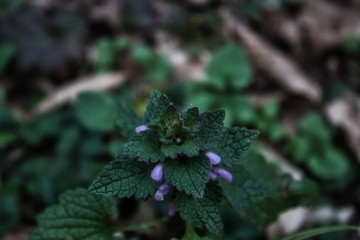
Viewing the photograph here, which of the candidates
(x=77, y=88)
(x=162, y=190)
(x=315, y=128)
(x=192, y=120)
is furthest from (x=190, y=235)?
(x=77, y=88)

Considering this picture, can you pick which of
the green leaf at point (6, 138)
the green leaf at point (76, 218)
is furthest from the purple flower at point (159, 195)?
the green leaf at point (6, 138)

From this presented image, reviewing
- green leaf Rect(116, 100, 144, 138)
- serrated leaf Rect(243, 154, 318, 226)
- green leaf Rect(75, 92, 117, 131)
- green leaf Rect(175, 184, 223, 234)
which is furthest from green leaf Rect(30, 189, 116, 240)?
green leaf Rect(75, 92, 117, 131)

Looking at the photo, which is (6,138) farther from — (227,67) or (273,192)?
(273,192)

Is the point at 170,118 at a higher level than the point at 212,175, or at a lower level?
higher

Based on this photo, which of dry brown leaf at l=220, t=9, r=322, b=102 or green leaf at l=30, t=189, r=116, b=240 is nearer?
green leaf at l=30, t=189, r=116, b=240

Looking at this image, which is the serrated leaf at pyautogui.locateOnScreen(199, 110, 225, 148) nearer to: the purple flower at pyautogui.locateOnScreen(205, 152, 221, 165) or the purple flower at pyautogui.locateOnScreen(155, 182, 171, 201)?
the purple flower at pyautogui.locateOnScreen(205, 152, 221, 165)

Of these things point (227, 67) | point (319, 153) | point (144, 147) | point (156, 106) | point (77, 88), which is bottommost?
point (144, 147)
